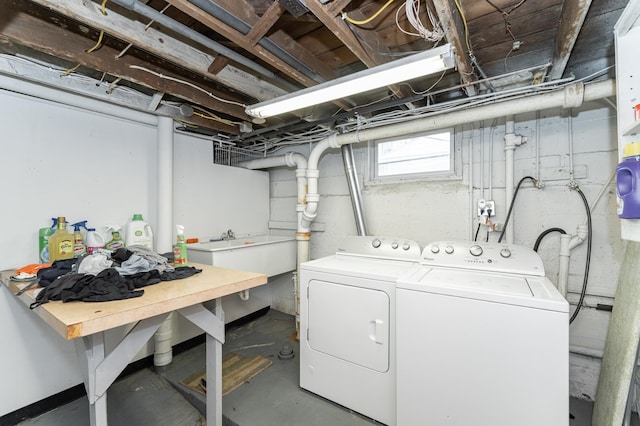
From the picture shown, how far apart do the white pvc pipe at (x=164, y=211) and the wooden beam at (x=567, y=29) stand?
267 centimetres

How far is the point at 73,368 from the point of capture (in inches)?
77.3

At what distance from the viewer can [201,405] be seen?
→ 6.18ft

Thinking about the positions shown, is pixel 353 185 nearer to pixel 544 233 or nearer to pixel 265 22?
pixel 544 233

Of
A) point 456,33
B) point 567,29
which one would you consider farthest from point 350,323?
point 567,29

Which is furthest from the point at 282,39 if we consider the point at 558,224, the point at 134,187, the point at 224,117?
the point at 558,224

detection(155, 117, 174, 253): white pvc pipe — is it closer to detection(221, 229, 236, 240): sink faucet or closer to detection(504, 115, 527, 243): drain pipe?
detection(221, 229, 236, 240): sink faucet

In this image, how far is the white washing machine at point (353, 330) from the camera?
170 cm

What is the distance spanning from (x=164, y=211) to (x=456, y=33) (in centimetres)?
239

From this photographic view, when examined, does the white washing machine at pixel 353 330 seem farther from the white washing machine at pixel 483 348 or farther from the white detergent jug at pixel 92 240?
the white detergent jug at pixel 92 240

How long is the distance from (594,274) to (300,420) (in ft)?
7.18

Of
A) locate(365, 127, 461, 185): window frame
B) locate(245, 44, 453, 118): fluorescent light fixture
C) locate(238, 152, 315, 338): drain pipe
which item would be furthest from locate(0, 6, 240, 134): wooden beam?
locate(365, 127, 461, 185): window frame

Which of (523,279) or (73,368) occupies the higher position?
(523,279)

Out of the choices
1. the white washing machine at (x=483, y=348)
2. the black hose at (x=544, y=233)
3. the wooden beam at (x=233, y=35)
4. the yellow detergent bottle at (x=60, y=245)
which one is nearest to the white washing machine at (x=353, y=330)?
the white washing machine at (x=483, y=348)

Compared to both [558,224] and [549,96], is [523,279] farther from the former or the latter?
[549,96]
